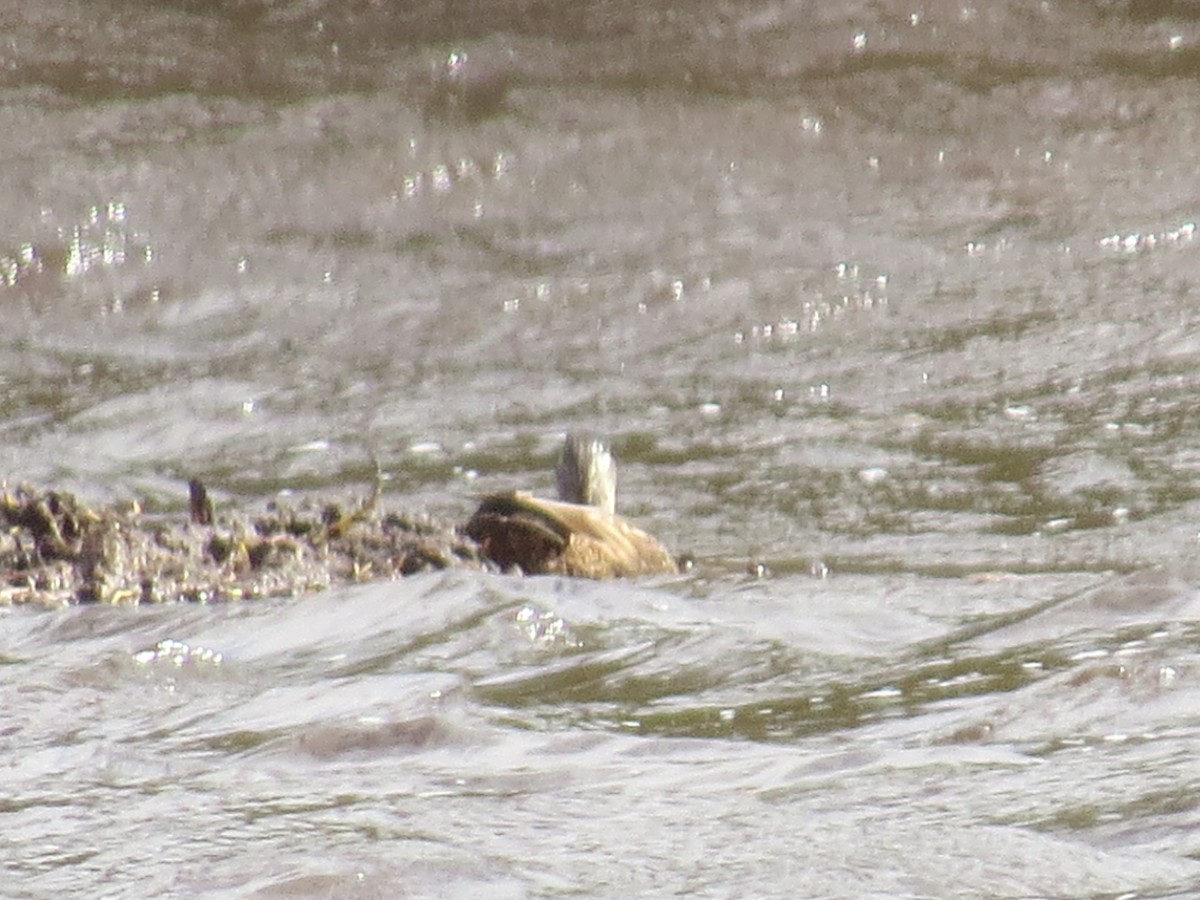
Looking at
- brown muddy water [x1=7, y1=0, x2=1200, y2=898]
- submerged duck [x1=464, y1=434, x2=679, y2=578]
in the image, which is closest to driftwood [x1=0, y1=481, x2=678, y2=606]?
submerged duck [x1=464, y1=434, x2=679, y2=578]

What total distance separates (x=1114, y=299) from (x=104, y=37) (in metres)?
3.63

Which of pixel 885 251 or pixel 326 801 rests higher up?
pixel 885 251

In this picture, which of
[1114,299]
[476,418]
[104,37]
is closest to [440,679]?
[476,418]

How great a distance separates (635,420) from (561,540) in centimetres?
176

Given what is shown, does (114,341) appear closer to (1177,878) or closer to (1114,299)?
(1114,299)

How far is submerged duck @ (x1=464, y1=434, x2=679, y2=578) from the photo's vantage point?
3.85 m

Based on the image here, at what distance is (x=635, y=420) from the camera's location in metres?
5.61

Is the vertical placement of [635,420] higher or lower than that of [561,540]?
higher

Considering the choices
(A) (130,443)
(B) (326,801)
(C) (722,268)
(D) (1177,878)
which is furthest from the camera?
(C) (722,268)

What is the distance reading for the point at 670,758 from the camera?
7.84 feet

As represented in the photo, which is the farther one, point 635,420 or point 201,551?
point 635,420

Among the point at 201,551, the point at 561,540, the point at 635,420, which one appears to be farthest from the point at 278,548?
the point at 635,420

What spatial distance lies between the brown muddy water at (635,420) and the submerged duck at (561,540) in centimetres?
20

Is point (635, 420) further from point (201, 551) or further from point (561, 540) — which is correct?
point (201, 551)
